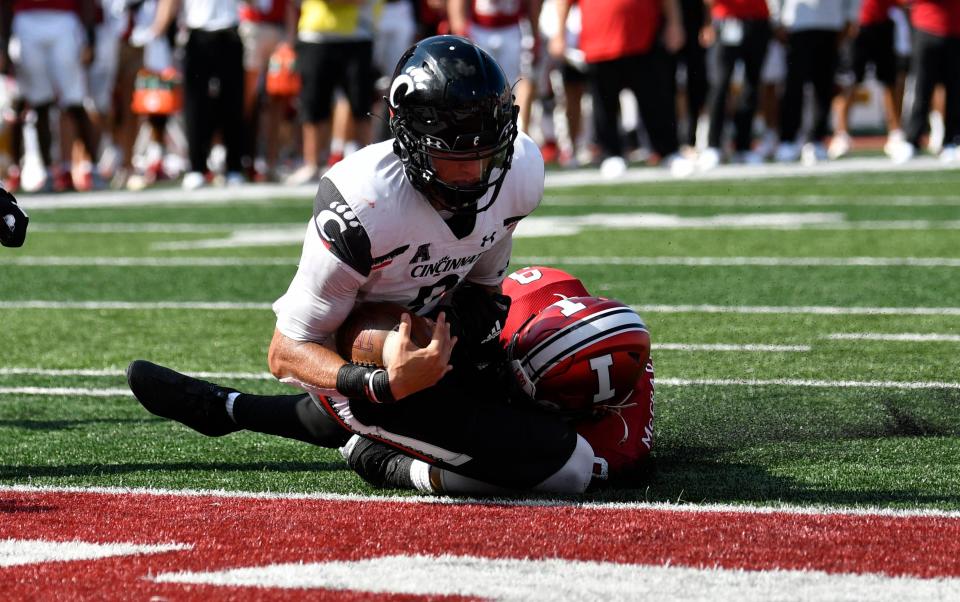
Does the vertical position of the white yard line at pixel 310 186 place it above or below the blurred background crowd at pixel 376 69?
below

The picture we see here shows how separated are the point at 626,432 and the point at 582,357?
8.5 inches

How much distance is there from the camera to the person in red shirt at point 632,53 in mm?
12555

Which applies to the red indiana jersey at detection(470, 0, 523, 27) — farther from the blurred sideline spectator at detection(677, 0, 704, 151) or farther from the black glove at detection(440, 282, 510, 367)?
the black glove at detection(440, 282, 510, 367)

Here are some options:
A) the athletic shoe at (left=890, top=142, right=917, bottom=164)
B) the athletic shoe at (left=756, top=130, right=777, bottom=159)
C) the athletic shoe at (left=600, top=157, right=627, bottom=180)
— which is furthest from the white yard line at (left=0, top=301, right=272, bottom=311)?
the athletic shoe at (left=756, top=130, right=777, bottom=159)

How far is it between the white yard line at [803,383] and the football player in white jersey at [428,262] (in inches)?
52.1

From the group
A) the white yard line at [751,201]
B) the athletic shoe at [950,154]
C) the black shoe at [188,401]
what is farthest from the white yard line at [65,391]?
the athletic shoe at [950,154]

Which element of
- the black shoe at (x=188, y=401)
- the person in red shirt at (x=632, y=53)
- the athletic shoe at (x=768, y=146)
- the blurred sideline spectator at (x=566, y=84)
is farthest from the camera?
the athletic shoe at (x=768, y=146)

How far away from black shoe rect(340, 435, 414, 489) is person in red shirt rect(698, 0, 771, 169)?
9921mm

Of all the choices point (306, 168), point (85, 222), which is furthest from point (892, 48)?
point (85, 222)

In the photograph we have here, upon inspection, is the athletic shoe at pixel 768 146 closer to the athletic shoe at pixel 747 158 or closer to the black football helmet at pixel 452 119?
the athletic shoe at pixel 747 158

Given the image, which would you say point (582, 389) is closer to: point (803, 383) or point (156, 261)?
point (803, 383)

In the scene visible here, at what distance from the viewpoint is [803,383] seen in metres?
5.36

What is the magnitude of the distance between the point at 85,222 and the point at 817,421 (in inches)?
298

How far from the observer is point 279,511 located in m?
3.76
